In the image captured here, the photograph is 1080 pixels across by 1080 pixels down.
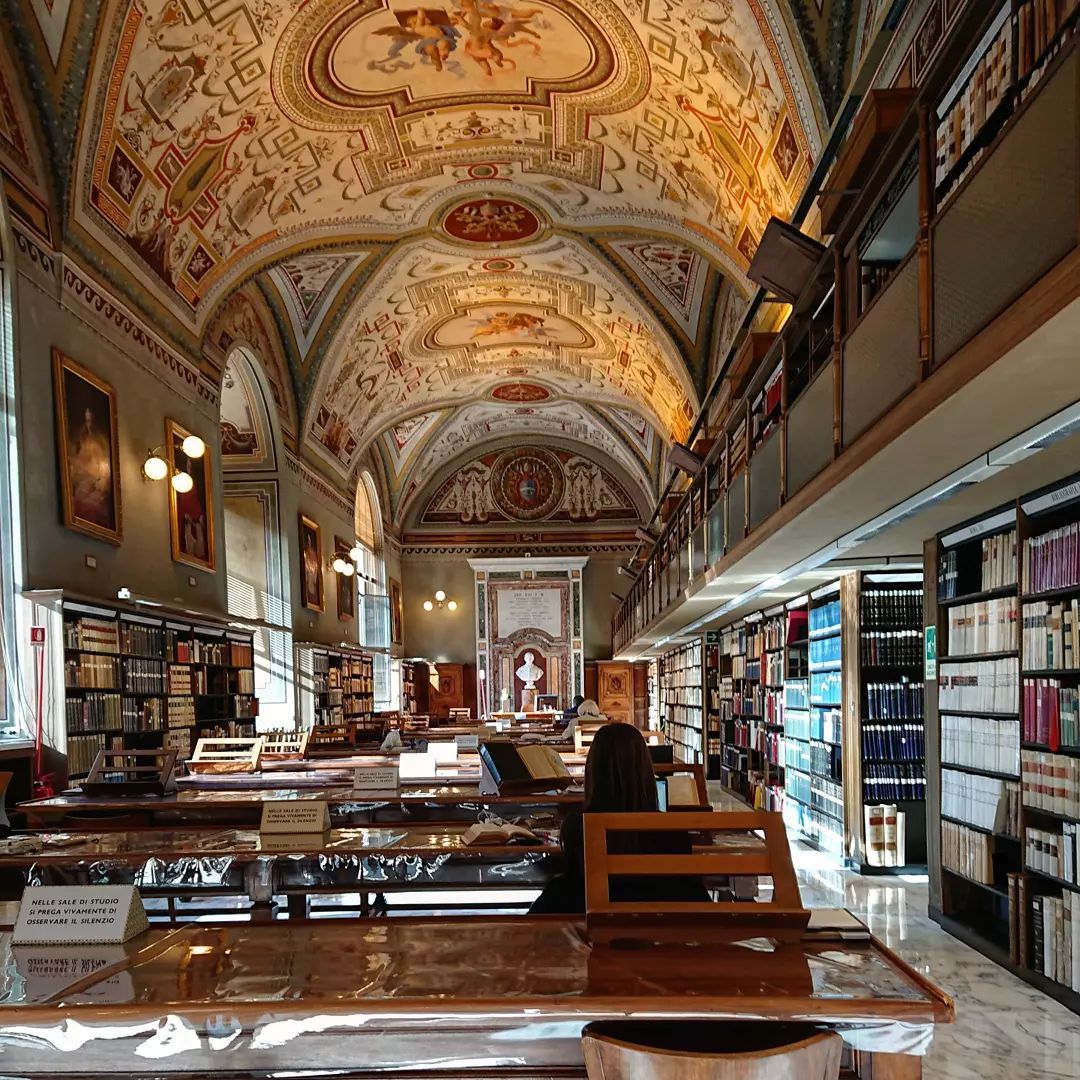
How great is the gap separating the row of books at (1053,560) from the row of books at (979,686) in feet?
1.86

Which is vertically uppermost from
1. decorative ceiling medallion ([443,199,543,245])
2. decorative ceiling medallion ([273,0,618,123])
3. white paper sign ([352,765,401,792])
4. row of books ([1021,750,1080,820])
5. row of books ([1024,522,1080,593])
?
decorative ceiling medallion ([273,0,618,123])

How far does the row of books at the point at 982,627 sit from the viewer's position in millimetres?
5973

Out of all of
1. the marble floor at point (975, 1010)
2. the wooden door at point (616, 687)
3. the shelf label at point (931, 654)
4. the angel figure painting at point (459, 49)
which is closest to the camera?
the marble floor at point (975, 1010)

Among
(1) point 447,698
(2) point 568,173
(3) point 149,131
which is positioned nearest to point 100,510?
(3) point 149,131

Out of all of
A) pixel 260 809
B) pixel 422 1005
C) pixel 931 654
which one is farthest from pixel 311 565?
pixel 422 1005

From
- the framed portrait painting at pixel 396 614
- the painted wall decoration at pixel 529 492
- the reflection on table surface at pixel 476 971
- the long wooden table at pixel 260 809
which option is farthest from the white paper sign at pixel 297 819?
the painted wall decoration at pixel 529 492

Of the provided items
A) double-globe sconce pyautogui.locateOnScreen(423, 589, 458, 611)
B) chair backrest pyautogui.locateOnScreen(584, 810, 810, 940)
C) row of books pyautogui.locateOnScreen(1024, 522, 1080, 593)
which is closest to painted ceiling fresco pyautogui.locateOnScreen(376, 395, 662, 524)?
double-globe sconce pyautogui.locateOnScreen(423, 589, 458, 611)

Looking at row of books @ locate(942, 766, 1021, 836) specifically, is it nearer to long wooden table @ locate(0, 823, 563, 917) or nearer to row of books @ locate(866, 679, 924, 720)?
row of books @ locate(866, 679, 924, 720)

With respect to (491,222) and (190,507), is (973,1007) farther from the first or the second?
(491,222)

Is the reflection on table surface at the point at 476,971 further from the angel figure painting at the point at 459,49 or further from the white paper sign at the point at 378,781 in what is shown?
the angel figure painting at the point at 459,49

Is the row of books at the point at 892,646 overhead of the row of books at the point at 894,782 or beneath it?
overhead

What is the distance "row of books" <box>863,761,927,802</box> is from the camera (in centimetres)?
895

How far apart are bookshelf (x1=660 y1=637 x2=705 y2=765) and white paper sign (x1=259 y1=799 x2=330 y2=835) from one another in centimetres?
1218

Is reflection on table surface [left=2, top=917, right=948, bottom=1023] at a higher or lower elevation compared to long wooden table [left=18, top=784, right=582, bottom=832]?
higher
